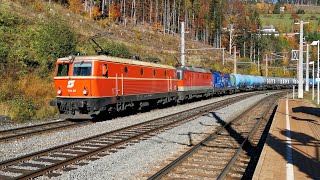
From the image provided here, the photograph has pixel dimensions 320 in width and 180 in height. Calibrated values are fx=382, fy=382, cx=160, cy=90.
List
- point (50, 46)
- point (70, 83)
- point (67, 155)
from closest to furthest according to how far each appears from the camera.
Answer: point (67, 155), point (70, 83), point (50, 46)

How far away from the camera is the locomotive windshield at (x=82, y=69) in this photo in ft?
58.9

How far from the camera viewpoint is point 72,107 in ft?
59.0

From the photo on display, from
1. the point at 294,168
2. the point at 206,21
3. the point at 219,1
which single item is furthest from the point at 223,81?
the point at 219,1

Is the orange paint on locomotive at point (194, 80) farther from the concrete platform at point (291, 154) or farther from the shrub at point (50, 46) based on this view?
the concrete platform at point (291, 154)

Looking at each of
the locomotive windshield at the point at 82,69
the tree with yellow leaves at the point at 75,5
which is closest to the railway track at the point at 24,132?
the locomotive windshield at the point at 82,69

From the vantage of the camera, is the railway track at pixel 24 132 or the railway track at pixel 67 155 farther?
the railway track at pixel 24 132

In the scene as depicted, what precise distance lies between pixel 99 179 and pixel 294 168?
173 inches

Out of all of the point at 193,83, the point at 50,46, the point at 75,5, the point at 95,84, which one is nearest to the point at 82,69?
the point at 95,84

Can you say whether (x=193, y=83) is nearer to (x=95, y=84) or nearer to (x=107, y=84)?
(x=107, y=84)

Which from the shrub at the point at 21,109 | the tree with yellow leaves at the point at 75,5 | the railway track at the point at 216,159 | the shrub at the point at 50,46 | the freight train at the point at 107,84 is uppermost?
the tree with yellow leaves at the point at 75,5

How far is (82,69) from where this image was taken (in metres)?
18.2

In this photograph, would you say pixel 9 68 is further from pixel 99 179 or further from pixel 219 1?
pixel 219 1

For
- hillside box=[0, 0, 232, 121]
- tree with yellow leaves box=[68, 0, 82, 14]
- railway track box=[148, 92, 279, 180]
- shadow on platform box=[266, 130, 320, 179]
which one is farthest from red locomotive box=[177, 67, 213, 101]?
tree with yellow leaves box=[68, 0, 82, 14]

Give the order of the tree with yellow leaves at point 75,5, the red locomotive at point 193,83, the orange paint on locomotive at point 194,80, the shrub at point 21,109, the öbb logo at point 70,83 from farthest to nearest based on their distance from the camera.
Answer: the tree with yellow leaves at point 75,5, the orange paint on locomotive at point 194,80, the red locomotive at point 193,83, the shrub at point 21,109, the öbb logo at point 70,83
